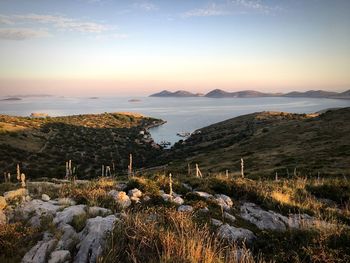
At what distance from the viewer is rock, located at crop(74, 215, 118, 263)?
6.44 m

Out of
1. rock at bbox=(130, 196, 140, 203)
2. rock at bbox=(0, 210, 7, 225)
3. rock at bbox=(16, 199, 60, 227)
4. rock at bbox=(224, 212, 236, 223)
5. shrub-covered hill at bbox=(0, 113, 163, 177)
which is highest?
rock at bbox=(0, 210, 7, 225)

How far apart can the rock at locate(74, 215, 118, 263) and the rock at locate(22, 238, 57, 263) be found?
24.7 inches

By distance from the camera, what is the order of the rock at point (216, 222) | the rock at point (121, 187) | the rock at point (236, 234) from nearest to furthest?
1. the rock at point (236, 234)
2. the rock at point (216, 222)
3. the rock at point (121, 187)

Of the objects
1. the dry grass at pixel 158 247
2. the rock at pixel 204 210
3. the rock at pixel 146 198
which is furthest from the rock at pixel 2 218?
the rock at pixel 204 210

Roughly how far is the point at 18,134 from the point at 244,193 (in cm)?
10084

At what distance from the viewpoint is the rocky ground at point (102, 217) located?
269 inches

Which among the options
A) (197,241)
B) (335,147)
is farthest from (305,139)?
(197,241)

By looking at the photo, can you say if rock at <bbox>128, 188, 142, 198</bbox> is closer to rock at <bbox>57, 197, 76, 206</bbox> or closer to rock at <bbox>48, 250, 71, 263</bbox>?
rock at <bbox>57, 197, 76, 206</bbox>

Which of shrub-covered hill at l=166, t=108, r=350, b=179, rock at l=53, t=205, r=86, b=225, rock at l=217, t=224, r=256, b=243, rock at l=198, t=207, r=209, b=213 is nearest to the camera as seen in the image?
rock at l=217, t=224, r=256, b=243

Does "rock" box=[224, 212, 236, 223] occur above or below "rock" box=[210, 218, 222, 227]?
below

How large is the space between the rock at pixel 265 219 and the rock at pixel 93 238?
197 inches

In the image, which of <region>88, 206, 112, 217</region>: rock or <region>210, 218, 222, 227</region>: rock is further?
<region>210, 218, 222, 227</region>: rock

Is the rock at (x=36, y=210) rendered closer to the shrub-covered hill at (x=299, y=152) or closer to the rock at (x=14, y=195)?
the rock at (x=14, y=195)

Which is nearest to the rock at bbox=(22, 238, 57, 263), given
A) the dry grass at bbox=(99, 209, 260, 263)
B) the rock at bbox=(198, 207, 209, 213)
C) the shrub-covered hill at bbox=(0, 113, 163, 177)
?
the dry grass at bbox=(99, 209, 260, 263)
